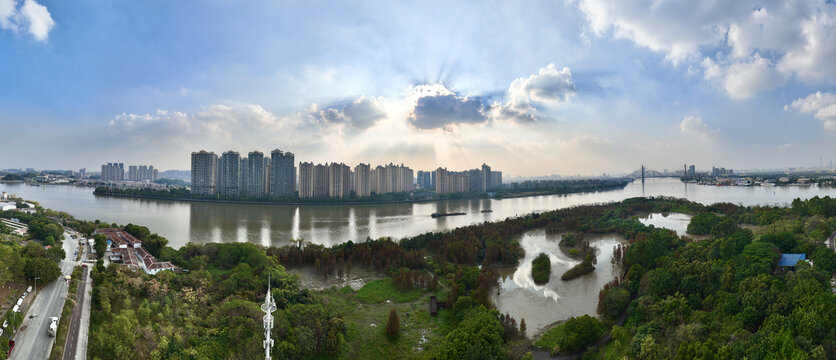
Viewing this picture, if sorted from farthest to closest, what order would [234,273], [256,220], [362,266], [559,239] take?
[256,220], [559,239], [362,266], [234,273]

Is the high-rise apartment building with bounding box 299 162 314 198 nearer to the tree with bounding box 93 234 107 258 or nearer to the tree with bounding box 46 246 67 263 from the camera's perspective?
the tree with bounding box 93 234 107 258

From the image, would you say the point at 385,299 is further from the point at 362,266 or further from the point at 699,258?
the point at 699,258

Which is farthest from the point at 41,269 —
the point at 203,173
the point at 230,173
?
the point at 203,173

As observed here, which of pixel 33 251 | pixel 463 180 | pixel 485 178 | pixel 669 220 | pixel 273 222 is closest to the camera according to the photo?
pixel 33 251

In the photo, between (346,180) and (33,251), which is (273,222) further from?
(346,180)

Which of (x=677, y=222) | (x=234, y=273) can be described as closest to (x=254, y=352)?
(x=234, y=273)

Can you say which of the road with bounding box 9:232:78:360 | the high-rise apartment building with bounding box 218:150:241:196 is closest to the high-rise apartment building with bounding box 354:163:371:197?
the high-rise apartment building with bounding box 218:150:241:196
